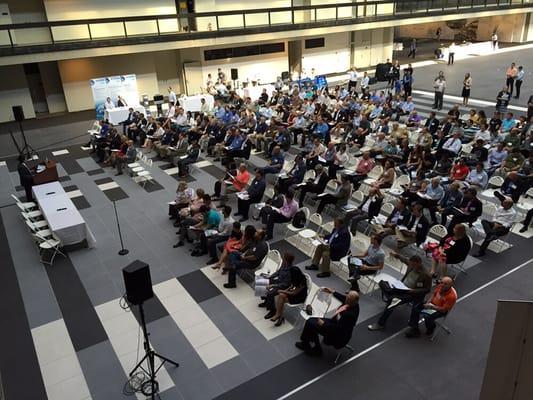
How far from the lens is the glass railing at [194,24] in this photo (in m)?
21.9

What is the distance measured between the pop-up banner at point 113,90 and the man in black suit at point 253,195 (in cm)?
1402

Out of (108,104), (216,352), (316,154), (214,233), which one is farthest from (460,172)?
(108,104)

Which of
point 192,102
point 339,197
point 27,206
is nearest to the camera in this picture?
point 339,197

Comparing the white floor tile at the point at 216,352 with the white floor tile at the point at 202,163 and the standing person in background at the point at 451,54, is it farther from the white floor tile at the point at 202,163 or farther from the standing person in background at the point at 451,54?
the standing person in background at the point at 451,54

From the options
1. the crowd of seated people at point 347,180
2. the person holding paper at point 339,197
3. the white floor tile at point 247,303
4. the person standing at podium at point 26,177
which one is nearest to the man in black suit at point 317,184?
the crowd of seated people at point 347,180

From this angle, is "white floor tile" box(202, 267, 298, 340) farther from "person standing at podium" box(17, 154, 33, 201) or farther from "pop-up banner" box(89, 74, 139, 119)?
"pop-up banner" box(89, 74, 139, 119)

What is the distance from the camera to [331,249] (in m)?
9.24

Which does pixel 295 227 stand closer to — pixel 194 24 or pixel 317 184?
pixel 317 184

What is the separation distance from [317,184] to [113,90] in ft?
50.8

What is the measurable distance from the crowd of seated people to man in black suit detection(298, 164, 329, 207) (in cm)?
3

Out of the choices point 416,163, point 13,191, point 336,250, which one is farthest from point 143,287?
point 13,191

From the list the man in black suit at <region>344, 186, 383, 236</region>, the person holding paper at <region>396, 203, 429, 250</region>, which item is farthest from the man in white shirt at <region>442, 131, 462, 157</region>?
the person holding paper at <region>396, 203, 429, 250</region>

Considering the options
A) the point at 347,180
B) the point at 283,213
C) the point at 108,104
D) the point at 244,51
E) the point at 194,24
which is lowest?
the point at 283,213

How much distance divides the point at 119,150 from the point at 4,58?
351 inches
